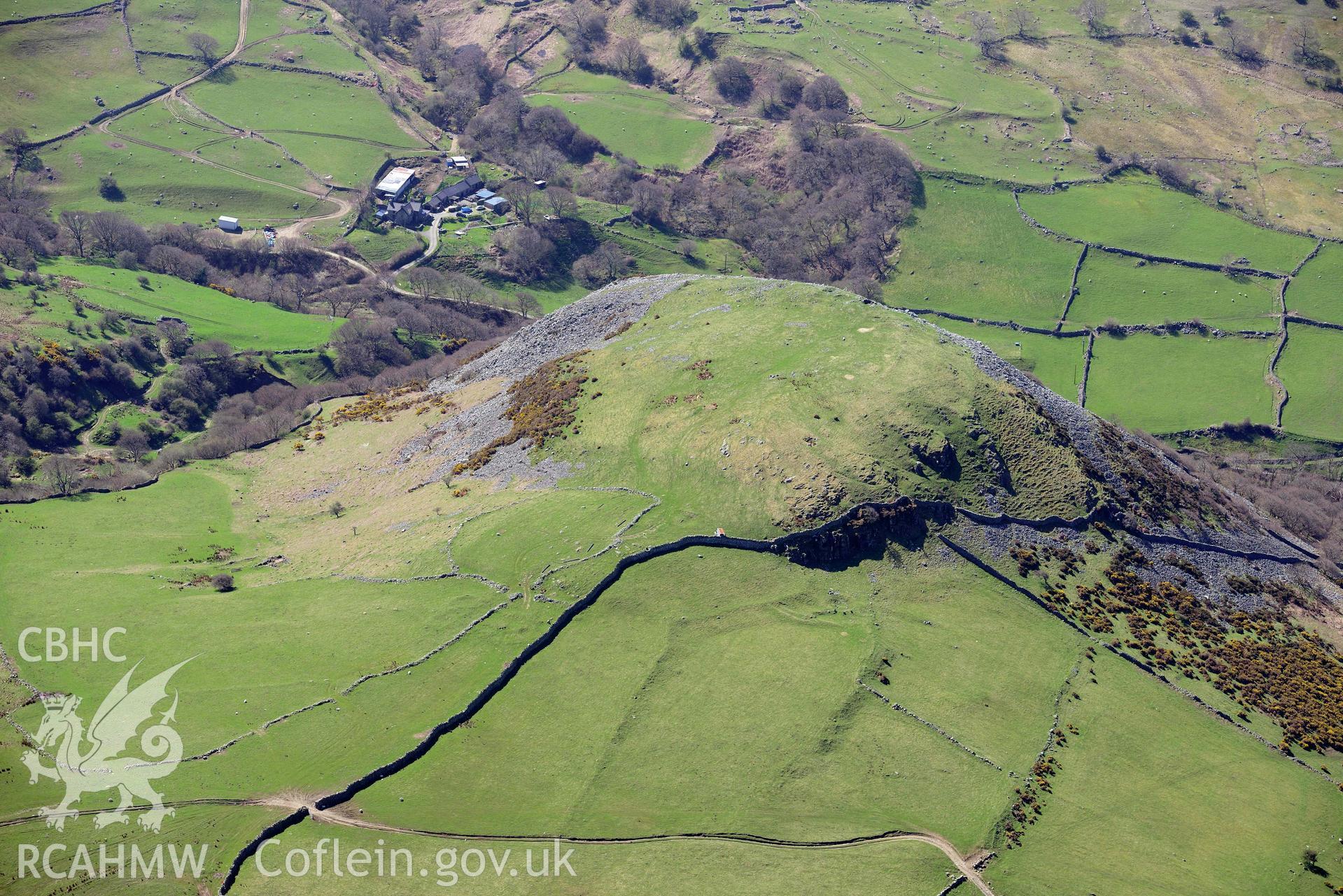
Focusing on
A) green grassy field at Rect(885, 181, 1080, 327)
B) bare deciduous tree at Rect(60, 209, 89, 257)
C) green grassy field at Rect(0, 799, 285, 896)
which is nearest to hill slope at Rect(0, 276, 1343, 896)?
green grassy field at Rect(0, 799, 285, 896)

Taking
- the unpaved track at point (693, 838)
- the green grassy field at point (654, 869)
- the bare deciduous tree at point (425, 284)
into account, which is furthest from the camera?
the bare deciduous tree at point (425, 284)

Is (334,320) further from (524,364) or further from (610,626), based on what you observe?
(610,626)

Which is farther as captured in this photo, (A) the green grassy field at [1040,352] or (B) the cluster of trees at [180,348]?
(A) the green grassy field at [1040,352]

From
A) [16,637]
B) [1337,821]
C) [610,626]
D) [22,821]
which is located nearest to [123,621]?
[16,637]

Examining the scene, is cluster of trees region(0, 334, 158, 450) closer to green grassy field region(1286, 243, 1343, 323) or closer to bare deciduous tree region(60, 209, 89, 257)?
bare deciduous tree region(60, 209, 89, 257)

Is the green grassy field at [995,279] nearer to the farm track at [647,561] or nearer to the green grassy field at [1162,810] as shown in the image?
the farm track at [647,561]

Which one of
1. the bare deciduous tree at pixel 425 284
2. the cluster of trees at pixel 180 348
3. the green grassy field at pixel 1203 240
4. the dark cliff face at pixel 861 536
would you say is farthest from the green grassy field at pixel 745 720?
the green grassy field at pixel 1203 240
